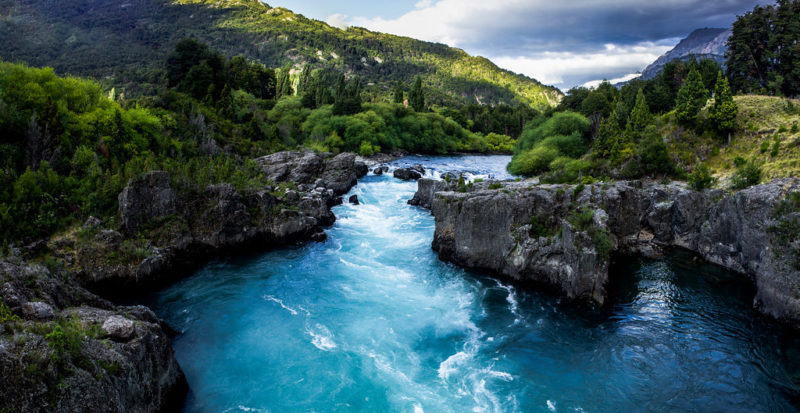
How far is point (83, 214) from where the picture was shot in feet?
74.1

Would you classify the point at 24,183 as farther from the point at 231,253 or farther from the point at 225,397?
the point at 225,397

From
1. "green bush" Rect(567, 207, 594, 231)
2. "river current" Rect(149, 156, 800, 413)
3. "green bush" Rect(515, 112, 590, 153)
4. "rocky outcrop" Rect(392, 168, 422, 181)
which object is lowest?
"river current" Rect(149, 156, 800, 413)

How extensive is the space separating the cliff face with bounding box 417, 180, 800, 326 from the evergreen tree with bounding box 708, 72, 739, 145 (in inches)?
335

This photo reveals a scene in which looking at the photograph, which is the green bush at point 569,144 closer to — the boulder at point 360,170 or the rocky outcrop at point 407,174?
the rocky outcrop at point 407,174

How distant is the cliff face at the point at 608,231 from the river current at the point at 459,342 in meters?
1.43

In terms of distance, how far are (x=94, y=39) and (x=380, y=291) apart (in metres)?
199

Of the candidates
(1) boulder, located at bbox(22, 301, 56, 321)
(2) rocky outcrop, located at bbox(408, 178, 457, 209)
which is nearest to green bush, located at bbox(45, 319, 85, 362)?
(1) boulder, located at bbox(22, 301, 56, 321)

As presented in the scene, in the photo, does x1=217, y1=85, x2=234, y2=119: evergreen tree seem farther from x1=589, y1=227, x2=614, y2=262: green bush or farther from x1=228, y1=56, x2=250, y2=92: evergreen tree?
x1=589, y1=227, x2=614, y2=262: green bush

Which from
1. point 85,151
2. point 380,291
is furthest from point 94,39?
point 380,291

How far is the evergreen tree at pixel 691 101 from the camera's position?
117 feet

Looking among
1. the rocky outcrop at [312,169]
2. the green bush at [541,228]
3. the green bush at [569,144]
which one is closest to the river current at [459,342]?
the green bush at [541,228]

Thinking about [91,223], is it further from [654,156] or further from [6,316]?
[654,156]

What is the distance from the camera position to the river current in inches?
576

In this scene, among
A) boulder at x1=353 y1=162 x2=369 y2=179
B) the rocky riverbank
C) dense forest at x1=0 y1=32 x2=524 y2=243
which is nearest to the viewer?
the rocky riverbank
